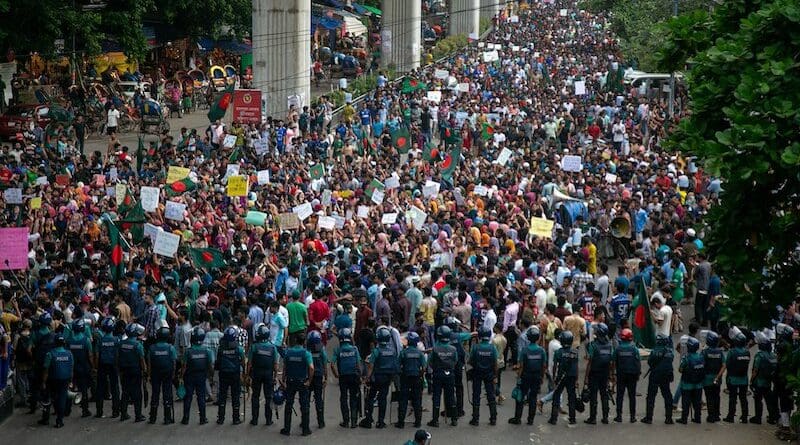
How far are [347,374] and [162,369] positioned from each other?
83.2 inches

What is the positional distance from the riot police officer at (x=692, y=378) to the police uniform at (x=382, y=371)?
10.7ft

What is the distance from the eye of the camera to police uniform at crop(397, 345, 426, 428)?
48.6 ft

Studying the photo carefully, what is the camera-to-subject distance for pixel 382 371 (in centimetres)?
1481

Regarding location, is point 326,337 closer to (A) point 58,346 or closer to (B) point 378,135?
(A) point 58,346

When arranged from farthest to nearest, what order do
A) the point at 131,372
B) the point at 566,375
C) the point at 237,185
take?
the point at 237,185 → the point at 131,372 → the point at 566,375

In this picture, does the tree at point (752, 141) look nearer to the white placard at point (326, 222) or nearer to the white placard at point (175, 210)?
the white placard at point (326, 222)

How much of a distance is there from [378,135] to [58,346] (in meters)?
19.8

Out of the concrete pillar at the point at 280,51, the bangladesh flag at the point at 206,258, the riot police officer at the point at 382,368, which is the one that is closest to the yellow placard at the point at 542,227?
the bangladesh flag at the point at 206,258

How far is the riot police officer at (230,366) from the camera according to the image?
14875 mm

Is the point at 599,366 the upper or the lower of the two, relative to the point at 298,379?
upper

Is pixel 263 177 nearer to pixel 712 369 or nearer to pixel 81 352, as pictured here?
pixel 81 352

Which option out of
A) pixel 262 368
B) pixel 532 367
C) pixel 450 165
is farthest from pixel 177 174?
pixel 532 367

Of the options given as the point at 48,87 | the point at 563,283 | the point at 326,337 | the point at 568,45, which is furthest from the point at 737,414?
the point at 568,45

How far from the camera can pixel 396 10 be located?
5441cm
